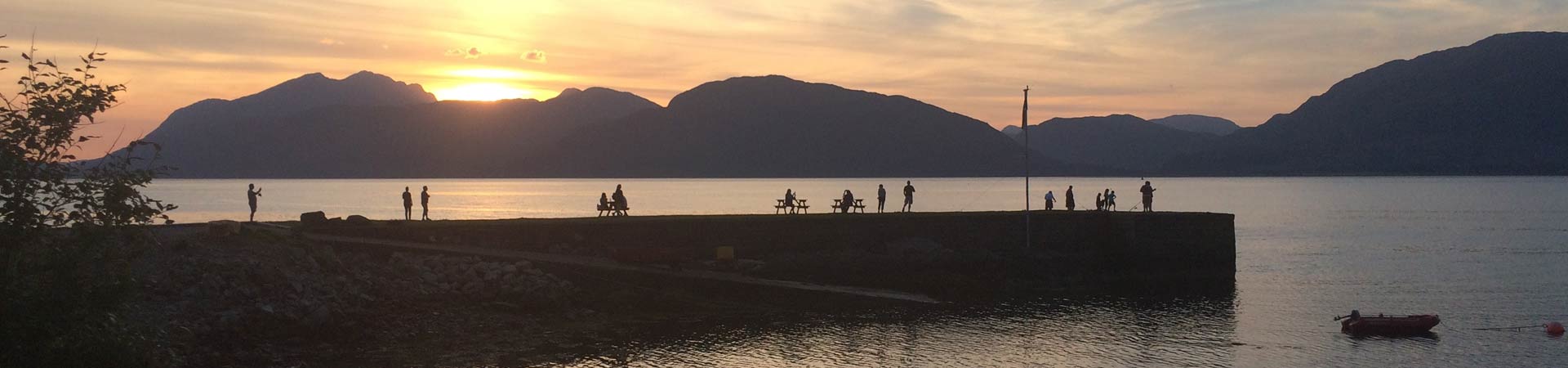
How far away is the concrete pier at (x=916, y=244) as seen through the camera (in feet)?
133

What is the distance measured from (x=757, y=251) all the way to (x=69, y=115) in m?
30.2

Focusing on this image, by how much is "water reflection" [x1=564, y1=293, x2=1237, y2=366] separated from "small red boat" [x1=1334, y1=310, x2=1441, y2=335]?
10.9 ft

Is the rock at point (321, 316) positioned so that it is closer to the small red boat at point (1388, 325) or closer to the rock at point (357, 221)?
the rock at point (357, 221)

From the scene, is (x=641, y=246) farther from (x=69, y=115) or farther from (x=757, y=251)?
(x=69, y=115)

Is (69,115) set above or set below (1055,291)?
above

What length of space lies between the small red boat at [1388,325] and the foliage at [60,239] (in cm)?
3103

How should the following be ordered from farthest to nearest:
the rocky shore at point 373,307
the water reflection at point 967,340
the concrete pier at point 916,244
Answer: the concrete pier at point 916,244 → the water reflection at point 967,340 → the rocky shore at point 373,307

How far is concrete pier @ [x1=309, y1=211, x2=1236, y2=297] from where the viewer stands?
40531 millimetres

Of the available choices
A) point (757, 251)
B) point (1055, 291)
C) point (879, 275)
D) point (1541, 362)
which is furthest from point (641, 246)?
point (1541, 362)

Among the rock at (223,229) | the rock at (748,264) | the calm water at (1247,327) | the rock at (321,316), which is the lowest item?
the calm water at (1247,327)

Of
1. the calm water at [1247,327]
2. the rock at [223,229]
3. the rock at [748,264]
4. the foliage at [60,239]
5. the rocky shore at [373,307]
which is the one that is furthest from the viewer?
the rock at [748,264]

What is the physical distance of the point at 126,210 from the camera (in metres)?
13.9

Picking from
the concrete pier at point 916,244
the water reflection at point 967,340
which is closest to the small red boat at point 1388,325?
the water reflection at point 967,340

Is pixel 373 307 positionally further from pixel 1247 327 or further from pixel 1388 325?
pixel 1388 325
